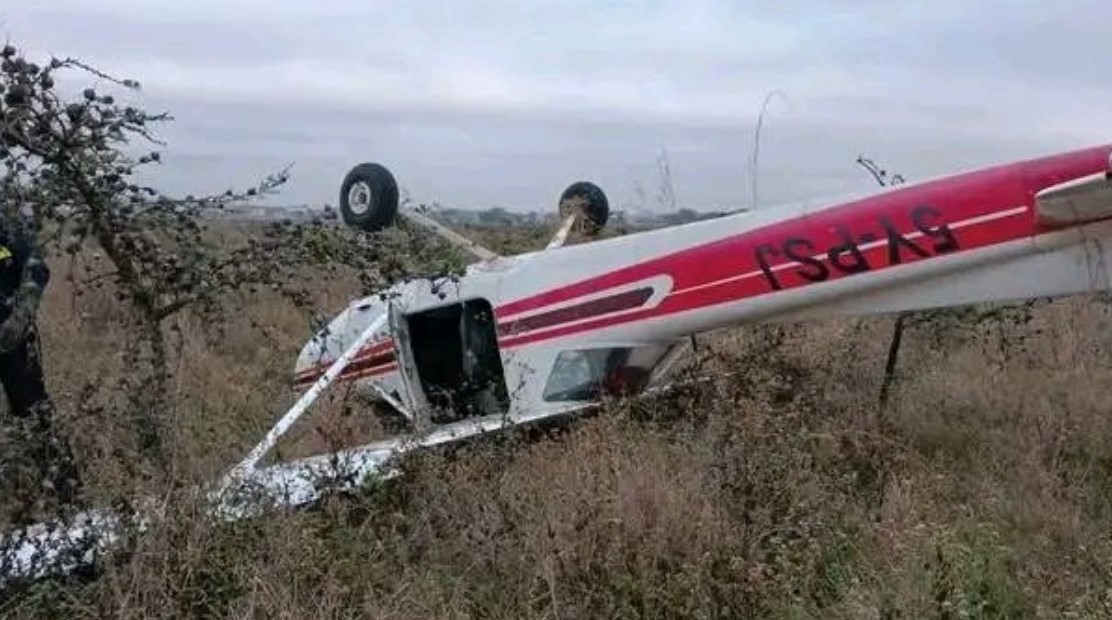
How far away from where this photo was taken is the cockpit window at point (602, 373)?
6578 mm

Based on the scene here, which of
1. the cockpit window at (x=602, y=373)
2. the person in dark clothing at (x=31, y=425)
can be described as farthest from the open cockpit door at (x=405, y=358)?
the person in dark clothing at (x=31, y=425)

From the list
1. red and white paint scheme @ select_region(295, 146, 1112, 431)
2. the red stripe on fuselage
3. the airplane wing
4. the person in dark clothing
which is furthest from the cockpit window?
the person in dark clothing

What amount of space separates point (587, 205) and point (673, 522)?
4188 mm

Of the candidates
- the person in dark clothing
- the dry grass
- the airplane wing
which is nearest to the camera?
the dry grass

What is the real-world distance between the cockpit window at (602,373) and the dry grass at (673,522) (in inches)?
13.6

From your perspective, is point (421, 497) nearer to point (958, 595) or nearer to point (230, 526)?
point (230, 526)

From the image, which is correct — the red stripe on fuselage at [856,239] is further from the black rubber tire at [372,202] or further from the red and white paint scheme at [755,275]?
the black rubber tire at [372,202]

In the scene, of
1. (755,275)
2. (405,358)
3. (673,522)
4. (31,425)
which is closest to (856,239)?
(755,275)

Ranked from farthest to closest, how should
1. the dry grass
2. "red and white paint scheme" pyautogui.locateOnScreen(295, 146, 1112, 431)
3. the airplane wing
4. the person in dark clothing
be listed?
"red and white paint scheme" pyautogui.locateOnScreen(295, 146, 1112, 431), the airplane wing, the person in dark clothing, the dry grass

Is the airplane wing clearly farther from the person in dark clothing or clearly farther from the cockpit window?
the person in dark clothing

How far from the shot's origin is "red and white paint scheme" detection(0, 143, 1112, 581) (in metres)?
5.09

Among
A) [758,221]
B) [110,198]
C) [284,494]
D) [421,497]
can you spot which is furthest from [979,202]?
[110,198]

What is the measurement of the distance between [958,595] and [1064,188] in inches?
82.1

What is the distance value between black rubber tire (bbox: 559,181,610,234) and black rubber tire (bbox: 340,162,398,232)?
4.45 ft
